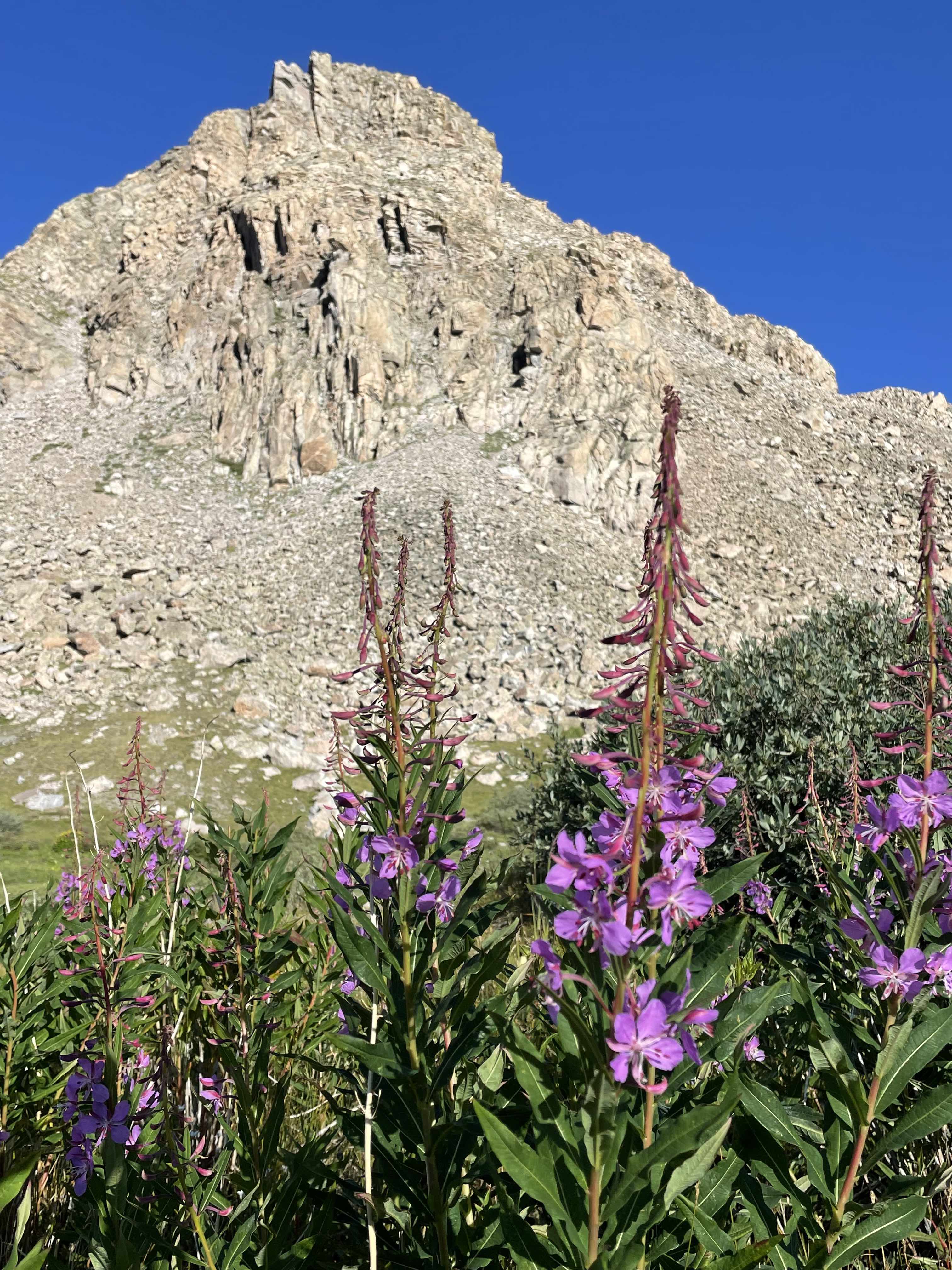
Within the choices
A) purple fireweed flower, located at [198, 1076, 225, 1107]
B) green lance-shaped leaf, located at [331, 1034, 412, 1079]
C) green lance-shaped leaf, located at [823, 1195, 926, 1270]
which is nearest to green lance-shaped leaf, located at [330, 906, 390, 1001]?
green lance-shaped leaf, located at [331, 1034, 412, 1079]

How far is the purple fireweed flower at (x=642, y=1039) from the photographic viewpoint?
3.79ft

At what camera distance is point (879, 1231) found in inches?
64.1

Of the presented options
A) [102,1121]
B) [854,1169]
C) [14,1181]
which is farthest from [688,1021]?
[102,1121]

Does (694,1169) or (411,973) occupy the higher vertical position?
(411,973)

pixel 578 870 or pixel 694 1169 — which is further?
pixel 694 1169

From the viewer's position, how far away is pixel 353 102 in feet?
146

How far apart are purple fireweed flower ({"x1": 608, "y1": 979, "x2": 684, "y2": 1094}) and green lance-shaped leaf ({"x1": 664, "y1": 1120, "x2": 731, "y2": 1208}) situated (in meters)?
0.37

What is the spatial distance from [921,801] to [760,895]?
239 cm

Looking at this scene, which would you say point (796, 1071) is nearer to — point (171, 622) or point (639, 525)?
point (171, 622)

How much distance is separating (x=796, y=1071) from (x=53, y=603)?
2426 cm

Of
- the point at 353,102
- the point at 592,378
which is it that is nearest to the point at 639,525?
the point at 592,378

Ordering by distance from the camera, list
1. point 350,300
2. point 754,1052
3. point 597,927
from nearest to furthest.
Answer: point 597,927, point 754,1052, point 350,300

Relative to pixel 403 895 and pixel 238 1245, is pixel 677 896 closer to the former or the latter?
pixel 403 895

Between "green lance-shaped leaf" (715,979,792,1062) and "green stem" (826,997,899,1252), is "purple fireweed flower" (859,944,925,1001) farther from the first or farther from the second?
"green lance-shaped leaf" (715,979,792,1062)
